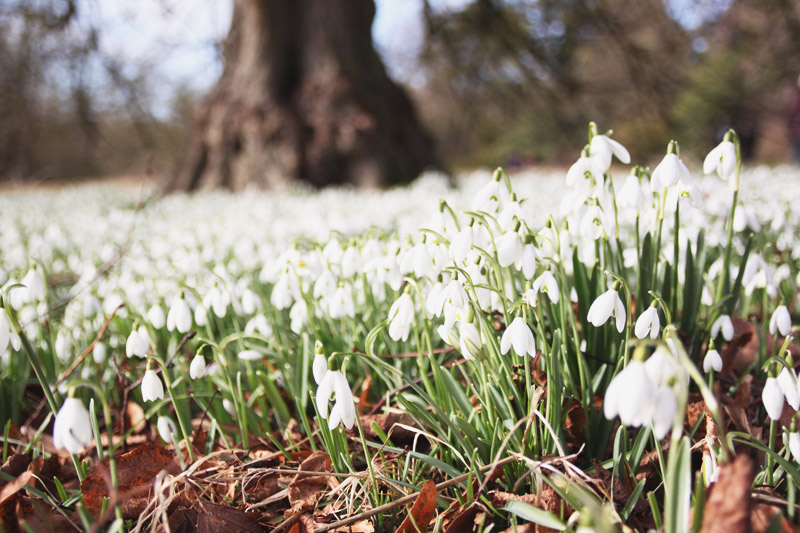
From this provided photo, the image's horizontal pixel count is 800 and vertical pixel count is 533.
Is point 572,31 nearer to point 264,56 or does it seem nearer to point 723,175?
point 264,56

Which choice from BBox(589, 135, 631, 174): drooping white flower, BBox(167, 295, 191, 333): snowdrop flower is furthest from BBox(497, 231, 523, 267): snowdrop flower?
BBox(167, 295, 191, 333): snowdrop flower

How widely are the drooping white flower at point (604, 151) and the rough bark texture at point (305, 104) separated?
20.4 ft

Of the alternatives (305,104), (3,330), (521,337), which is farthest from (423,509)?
(305,104)

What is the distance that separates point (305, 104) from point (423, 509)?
7020 millimetres

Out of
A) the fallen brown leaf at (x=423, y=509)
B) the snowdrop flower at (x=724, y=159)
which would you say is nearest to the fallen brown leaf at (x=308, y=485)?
the fallen brown leaf at (x=423, y=509)

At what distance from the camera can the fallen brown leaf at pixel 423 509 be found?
1137mm

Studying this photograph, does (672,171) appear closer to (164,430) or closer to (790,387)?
(790,387)

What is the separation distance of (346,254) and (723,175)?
3.40ft

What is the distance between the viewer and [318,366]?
115 centimetres

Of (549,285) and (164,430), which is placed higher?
(549,285)

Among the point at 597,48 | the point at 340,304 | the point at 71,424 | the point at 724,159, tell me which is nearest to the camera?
the point at 71,424

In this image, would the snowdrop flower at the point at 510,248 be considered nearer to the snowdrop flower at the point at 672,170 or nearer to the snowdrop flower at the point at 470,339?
the snowdrop flower at the point at 470,339

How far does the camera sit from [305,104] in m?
7.51

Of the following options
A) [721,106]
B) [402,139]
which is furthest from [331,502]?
[721,106]
